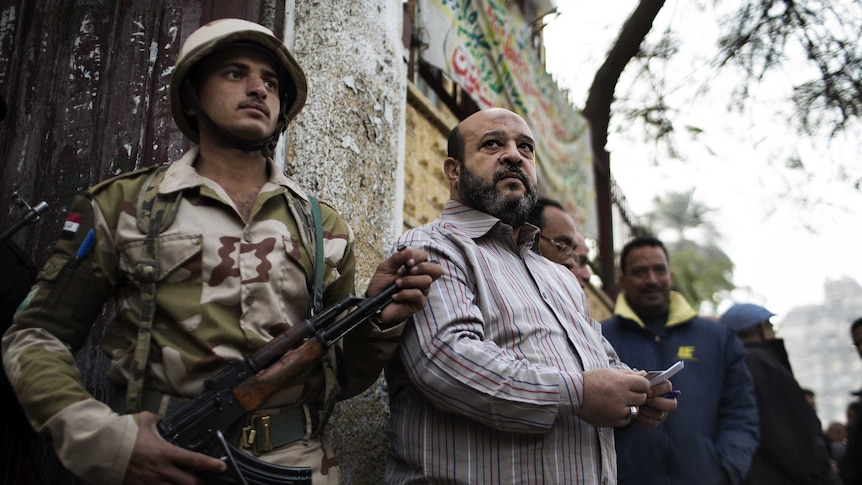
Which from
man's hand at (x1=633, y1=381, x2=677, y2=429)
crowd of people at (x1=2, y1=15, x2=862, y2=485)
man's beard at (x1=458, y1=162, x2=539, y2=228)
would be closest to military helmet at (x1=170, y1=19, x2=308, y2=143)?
crowd of people at (x1=2, y1=15, x2=862, y2=485)

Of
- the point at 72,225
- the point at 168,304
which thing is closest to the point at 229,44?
the point at 72,225

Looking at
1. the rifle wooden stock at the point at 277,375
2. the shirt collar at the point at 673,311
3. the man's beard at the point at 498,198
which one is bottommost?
the rifle wooden stock at the point at 277,375

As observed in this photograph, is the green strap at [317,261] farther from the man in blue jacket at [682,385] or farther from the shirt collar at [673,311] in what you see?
the shirt collar at [673,311]

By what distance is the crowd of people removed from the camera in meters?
1.60

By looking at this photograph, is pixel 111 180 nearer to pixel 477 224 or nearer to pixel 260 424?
pixel 260 424

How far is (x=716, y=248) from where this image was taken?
104ft

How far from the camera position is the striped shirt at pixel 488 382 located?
1.80m

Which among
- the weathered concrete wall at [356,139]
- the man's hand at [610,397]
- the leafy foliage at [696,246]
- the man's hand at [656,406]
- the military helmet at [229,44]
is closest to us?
the man's hand at [610,397]

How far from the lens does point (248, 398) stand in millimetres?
1620

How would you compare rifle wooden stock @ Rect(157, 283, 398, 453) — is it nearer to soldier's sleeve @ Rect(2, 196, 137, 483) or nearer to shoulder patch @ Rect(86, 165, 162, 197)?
soldier's sleeve @ Rect(2, 196, 137, 483)

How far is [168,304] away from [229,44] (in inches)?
32.2

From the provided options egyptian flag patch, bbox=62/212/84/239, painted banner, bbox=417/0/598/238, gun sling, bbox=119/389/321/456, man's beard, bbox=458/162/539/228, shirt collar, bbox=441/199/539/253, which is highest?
painted banner, bbox=417/0/598/238

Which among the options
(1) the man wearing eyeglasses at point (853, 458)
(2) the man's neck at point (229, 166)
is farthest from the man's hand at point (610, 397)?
(1) the man wearing eyeglasses at point (853, 458)

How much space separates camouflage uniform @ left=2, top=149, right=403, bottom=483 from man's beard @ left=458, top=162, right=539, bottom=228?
79 centimetres
